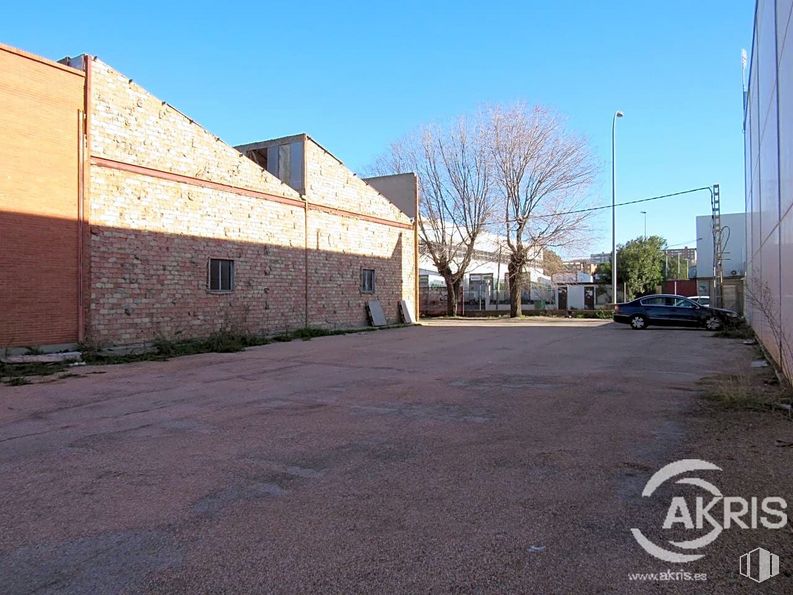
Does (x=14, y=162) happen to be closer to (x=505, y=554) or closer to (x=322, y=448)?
(x=322, y=448)

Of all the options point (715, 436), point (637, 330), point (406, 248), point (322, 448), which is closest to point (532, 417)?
point (715, 436)

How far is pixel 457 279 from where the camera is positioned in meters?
37.4

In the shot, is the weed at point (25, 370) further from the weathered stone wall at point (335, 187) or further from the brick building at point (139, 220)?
the weathered stone wall at point (335, 187)

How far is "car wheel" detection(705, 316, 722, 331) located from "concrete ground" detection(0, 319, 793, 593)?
50.6 ft

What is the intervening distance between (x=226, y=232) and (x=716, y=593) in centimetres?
1746

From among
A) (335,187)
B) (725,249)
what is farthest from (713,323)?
(725,249)

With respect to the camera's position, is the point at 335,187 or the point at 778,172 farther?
the point at 335,187

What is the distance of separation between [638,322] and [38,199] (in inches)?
860

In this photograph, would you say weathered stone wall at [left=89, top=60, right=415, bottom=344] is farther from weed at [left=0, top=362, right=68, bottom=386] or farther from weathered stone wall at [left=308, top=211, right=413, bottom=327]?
weed at [left=0, top=362, right=68, bottom=386]

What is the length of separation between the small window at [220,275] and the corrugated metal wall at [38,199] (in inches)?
173

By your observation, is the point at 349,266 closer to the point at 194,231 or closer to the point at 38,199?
the point at 194,231

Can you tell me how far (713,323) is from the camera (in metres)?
23.1

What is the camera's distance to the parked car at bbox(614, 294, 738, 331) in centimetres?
2317

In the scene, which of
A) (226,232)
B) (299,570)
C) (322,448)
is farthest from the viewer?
(226,232)
